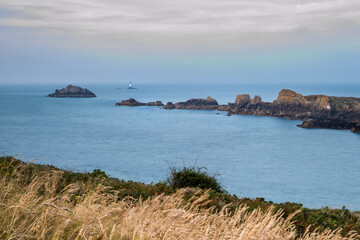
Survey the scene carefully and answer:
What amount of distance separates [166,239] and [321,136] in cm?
10436

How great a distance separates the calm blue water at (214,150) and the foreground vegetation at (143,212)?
2695cm

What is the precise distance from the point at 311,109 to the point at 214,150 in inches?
2460

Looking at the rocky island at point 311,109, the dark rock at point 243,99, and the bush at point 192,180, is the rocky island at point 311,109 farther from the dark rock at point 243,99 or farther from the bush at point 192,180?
the bush at point 192,180

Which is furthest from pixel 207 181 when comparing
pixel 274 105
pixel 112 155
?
pixel 274 105

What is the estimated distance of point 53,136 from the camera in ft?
309

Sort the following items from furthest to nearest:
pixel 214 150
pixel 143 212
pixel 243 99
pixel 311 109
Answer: pixel 243 99 < pixel 311 109 < pixel 214 150 < pixel 143 212

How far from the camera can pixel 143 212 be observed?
6590mm

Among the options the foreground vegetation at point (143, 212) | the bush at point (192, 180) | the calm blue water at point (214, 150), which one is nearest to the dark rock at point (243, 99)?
the calm blue water at point (214, 150)

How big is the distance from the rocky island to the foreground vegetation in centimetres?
10444

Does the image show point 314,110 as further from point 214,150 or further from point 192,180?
point 192,180

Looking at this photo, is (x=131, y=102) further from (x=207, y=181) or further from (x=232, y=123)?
(x=207, y=181)

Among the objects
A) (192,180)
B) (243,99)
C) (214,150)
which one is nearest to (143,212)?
(192,180)

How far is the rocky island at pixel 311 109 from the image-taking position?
115375 mm

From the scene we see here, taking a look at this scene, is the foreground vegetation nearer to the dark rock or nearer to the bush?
the bush
